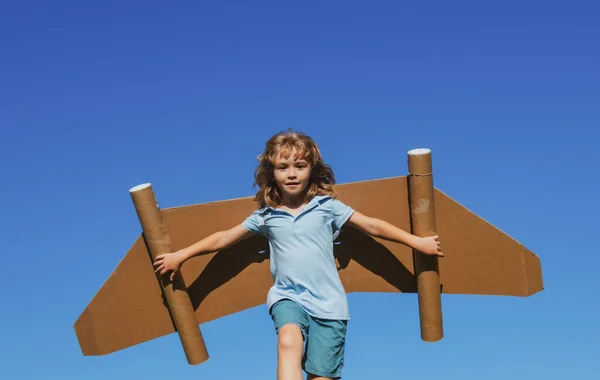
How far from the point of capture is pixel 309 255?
12.6ft

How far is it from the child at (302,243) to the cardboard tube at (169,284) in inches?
3.3

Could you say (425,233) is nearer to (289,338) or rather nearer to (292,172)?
(292,172)

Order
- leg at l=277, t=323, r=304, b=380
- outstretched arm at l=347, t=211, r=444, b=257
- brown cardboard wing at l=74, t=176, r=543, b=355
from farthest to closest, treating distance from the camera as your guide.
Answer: brown cardboard wing at l=74, t=176, r=543, b=355 < outstretched arm at l=347, t=211, r=444, b=257 < leg at l=277, t=323, r=304, b=380

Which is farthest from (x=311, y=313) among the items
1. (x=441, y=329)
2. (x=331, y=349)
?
(x=441, y=329)

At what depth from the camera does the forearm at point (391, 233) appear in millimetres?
3988

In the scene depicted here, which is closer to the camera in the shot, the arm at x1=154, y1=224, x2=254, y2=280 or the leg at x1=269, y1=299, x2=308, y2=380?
the leg at x1=269, y1=299, x2=308, y2=380

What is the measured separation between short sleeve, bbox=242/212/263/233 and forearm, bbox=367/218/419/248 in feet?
1.93

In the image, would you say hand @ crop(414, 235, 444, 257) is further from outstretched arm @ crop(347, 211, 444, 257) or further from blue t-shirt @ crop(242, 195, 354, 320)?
blue t-shirt @ crop(242, 195, 354, 320)

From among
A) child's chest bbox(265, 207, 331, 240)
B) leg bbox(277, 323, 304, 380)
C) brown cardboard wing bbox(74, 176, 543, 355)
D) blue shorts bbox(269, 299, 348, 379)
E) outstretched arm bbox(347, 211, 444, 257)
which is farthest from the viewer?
brown cardboard wing bbox(74, 176, 543, 355)

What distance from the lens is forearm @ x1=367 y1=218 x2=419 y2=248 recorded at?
3.99 meters

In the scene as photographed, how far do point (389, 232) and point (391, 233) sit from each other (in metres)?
0.01

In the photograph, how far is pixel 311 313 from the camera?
12.4 ft

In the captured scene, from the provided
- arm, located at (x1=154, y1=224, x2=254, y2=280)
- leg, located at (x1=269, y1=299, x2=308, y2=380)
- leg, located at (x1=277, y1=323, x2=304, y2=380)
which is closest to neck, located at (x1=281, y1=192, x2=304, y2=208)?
arm, located at (x1=154, y1=224, x2=254, y2=280)

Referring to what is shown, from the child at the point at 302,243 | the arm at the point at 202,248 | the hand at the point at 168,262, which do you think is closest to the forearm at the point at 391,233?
the child at the point at 302,243
